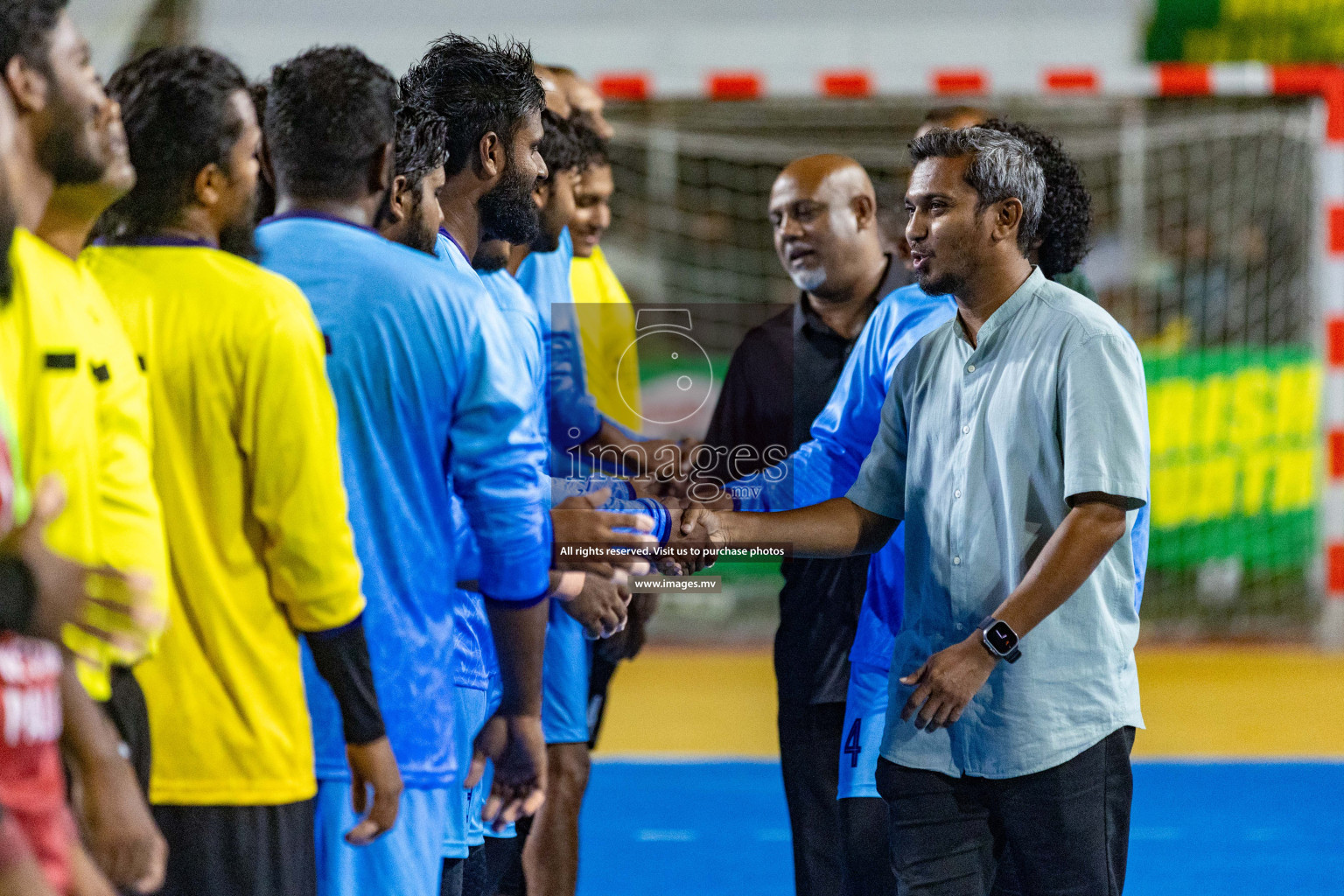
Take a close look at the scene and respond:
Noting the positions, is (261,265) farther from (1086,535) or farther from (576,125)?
(576,125)

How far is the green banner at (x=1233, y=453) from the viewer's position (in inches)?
368

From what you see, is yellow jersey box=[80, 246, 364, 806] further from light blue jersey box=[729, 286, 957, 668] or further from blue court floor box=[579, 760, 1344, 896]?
blue court floor box=[579, 760, 1344, 896]

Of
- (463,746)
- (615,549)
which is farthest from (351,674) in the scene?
(615,549)

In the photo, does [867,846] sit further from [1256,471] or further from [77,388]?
[1256,471]

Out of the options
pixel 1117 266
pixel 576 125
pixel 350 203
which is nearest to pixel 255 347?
pixel 350 203

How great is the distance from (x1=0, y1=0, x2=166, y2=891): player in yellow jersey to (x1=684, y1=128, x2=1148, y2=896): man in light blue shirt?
1.48m

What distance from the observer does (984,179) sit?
119 inches

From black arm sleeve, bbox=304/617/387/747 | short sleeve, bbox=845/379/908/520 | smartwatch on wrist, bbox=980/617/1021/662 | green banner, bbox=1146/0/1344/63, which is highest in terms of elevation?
green banner, bbox=1146/0/1344/63

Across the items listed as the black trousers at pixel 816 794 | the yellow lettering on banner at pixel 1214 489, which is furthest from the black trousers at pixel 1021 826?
the yellow lettering on banner at pixel 1214 489

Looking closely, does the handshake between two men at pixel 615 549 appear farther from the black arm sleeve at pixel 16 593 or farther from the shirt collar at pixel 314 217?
the black arm sleeve at pixel 16 593

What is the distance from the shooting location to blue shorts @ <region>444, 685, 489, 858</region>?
2.85 metres

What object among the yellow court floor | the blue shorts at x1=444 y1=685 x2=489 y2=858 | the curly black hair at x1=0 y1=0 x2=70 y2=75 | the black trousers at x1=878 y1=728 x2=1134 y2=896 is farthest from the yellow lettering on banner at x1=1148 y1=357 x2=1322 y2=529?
the curly black hair at x1=0 y1=0 x2=70 y2=75

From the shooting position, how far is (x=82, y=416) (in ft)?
6.24

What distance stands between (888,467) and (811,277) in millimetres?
1169
